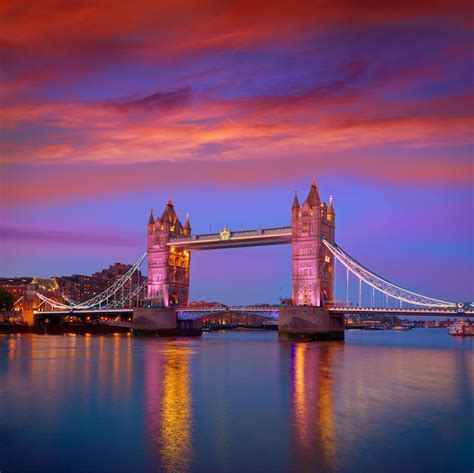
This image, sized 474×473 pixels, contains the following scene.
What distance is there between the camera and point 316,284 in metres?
66.1

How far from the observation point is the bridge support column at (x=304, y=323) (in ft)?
202

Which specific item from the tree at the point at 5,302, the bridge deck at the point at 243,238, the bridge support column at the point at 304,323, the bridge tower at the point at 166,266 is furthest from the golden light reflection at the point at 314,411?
the tree at the point at 5,302

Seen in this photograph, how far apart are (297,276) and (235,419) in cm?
4879

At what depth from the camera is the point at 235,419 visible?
19828mm

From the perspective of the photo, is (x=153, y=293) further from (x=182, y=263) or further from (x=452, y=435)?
(x=452, y=435)

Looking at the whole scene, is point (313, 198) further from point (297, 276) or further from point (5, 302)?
point (5, 302)

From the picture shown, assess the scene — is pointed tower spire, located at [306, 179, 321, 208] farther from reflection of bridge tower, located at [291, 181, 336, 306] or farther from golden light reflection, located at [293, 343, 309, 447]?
golden light reflection, located at [293, 343, 309, 447]

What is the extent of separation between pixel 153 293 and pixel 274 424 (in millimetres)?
65197

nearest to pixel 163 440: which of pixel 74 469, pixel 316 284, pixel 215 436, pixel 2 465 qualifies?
pixel 215 436

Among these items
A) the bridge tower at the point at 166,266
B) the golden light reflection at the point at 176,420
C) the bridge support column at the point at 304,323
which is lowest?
the golden light reflection at the point at 176,420

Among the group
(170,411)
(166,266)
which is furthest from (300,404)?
(166,266)

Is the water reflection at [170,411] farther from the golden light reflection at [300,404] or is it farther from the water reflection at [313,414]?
the golden light reflection at [300,404]

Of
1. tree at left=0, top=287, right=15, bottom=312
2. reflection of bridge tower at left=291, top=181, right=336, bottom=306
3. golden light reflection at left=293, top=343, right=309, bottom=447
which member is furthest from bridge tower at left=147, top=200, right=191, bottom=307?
golden light reflection at left=293, top=343, right=309, bottom=447

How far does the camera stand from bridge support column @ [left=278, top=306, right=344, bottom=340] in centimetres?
6169
